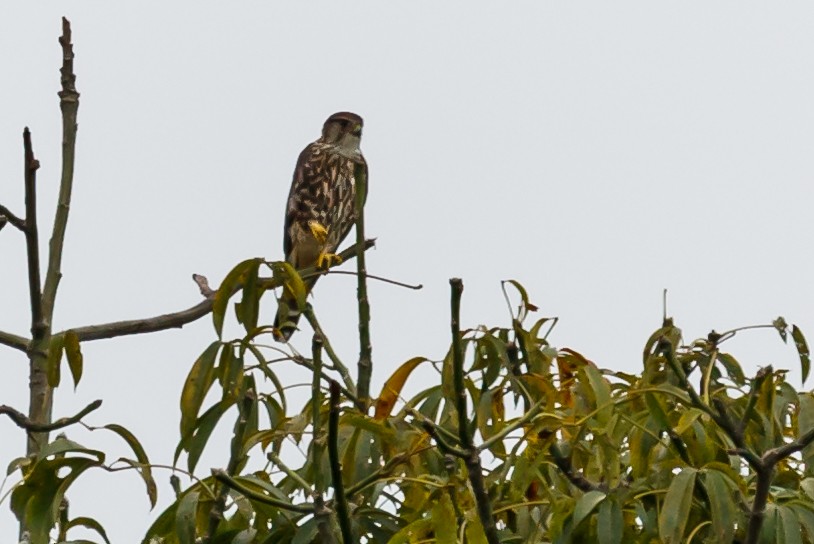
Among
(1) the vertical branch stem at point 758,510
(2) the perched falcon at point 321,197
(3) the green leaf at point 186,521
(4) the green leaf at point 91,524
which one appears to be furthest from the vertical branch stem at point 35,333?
(2) the perched falcon at point 321,197

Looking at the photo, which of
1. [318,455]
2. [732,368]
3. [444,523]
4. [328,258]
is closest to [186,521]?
[318,455]

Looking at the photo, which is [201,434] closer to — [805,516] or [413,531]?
[413,531]

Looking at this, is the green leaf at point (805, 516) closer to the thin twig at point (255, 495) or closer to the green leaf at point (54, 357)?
the thin twig at point (255, 495)

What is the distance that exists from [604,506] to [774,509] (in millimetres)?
278

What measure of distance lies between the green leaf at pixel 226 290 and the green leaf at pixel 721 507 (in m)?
0.95

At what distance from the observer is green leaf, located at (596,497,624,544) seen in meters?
A: 2.31

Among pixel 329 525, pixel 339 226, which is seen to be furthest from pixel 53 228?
pixel 339 226

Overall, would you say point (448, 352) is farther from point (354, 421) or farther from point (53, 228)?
point (53, 228)

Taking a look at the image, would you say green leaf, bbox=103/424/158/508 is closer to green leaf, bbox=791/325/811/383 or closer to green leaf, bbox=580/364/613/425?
green leaf, bbox=580/364/613/425

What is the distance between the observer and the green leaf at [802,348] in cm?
289

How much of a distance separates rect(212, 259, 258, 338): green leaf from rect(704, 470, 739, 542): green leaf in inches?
37.3

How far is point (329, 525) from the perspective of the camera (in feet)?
7.39

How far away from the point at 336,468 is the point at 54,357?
83 cm

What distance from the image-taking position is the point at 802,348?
9.50 ft
